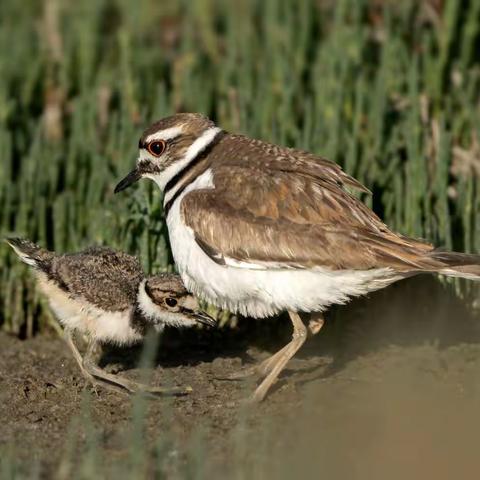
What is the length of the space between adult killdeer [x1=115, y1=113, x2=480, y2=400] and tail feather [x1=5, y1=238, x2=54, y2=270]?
2.73ft

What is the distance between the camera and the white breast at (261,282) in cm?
560

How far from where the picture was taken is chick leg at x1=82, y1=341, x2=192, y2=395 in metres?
5.92

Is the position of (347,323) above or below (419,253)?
below

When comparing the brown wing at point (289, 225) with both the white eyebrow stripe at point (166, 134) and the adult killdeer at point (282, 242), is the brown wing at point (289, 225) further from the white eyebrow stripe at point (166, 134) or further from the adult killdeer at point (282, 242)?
the white eyebrow stripe at point (166, 134)

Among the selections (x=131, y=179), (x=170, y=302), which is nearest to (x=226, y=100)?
(x=131, y=179)

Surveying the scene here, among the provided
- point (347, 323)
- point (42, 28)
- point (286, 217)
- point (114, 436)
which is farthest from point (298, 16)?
point (114, 436)

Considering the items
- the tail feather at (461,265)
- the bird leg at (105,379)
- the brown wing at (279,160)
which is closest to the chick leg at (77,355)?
the bird leg at (105,379)

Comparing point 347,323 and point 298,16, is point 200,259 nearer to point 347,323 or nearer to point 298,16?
point 347,323

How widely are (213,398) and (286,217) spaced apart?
42.1 inches

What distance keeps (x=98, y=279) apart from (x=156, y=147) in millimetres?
829

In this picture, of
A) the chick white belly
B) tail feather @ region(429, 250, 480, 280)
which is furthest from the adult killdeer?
the chick white belly

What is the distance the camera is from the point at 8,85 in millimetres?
9086

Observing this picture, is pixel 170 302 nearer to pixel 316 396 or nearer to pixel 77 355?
pixel 77 355

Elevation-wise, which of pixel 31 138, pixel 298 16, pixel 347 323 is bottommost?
pixel 347 323
